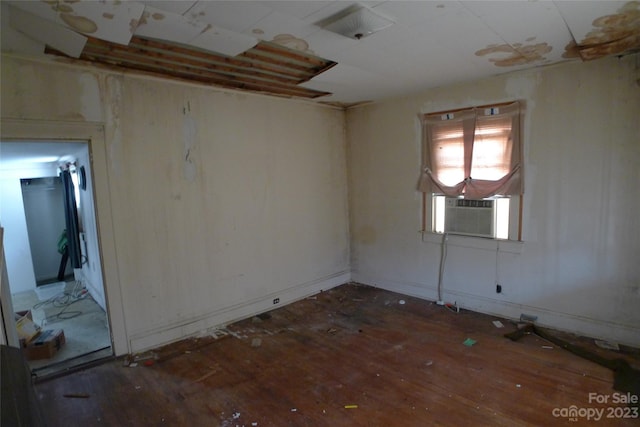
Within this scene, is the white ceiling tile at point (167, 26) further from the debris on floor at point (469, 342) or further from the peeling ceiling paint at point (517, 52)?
the debris on floor at point (469, 342)

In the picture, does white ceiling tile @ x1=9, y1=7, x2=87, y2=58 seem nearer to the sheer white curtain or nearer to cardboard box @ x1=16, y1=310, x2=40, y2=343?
cardboard box @ x1=16, y1=310, x2=40, y2=343

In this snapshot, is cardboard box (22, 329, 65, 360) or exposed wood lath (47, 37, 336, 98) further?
cardboard box (22, 329, 65, 360)

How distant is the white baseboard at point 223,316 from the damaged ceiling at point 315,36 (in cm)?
248

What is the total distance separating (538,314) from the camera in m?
3.66

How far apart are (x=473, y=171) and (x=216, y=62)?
2927 millimetres

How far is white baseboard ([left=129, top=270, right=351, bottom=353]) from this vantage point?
3.39 meters

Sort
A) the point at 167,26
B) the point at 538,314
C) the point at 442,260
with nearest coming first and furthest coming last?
the point at 167,26 → the point at 538,314 → the point at 442,260

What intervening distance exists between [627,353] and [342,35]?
3.58m

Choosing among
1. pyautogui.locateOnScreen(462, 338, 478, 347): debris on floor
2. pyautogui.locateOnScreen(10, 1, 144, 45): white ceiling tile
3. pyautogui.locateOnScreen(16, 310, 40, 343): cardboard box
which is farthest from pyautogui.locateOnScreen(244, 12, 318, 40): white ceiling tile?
pyautogui.locateOnScreen(16, 310, 40, 343): cardboard box

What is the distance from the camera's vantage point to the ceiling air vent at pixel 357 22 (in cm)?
210

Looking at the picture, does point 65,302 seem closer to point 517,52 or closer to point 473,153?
point 473,153

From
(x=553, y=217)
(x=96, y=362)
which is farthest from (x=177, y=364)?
(x=553, y=217)

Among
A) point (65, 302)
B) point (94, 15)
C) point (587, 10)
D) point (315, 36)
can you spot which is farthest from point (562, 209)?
point (65, 302)

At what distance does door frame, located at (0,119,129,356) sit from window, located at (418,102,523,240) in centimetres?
347
